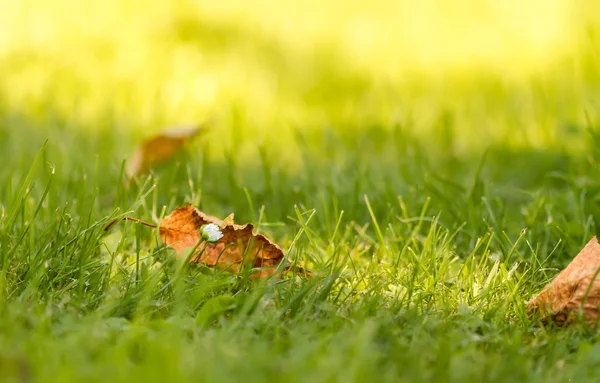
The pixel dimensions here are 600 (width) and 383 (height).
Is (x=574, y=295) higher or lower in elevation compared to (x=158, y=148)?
higher

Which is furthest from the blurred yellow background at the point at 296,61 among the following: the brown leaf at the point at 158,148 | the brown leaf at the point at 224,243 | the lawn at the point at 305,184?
the brown leaf at the point at 224,243

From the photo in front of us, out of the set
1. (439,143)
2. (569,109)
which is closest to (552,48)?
(569,109)

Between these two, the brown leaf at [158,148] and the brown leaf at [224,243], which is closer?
the brown leaf at [224,243]

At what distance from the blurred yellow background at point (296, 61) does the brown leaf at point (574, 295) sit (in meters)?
1.79

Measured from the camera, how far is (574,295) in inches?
71.7

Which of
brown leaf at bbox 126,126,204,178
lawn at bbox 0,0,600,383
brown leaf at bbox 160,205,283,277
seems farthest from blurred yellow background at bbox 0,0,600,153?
brown leaf at bbox 160,205,283,277

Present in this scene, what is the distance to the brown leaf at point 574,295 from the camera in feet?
5.91

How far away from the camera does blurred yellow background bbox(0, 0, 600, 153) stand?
4027mm

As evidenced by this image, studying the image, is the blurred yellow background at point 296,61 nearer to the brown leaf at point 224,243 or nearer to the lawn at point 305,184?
the lawn at point 305,184

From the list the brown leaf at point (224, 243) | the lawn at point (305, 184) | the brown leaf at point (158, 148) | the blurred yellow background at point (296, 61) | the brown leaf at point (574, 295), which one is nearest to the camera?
the lawn at point (305, 184)

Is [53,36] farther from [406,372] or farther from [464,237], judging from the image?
[406,372]

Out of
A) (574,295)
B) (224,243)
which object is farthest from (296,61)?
(574,295)

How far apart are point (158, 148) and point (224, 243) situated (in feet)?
3.92

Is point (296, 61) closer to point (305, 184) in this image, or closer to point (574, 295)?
point (305, 184)
